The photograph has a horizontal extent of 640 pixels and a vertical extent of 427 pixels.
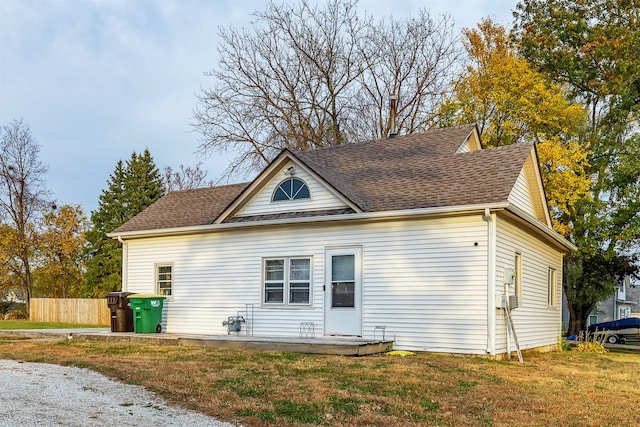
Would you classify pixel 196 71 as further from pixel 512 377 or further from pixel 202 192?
pixel 512 377

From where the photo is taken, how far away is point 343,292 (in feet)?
46.2

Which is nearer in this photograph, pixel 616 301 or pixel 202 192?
pixel 202 192

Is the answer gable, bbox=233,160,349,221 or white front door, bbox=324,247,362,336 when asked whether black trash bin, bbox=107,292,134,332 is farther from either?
white front door, bbox=324,247,362,336

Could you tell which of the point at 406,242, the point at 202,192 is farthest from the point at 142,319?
the point at 406,242

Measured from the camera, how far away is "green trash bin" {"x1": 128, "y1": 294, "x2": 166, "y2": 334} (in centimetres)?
1574

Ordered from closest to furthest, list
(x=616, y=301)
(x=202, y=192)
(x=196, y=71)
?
(x=202, y=192) < (x=196, y=71) < (x=616, y=301)

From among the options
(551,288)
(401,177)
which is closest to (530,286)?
(551,288)

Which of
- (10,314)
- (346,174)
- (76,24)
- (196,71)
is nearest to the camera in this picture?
(76,24)

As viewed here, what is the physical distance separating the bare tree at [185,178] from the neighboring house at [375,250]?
87.9ft

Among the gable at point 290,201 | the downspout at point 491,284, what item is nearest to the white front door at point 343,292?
the gable at point 290,201

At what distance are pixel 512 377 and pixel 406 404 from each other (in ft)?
10.5

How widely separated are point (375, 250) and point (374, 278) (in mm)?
599

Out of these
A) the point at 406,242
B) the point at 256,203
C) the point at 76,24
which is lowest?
the point at 406,242

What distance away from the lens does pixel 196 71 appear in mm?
27375
